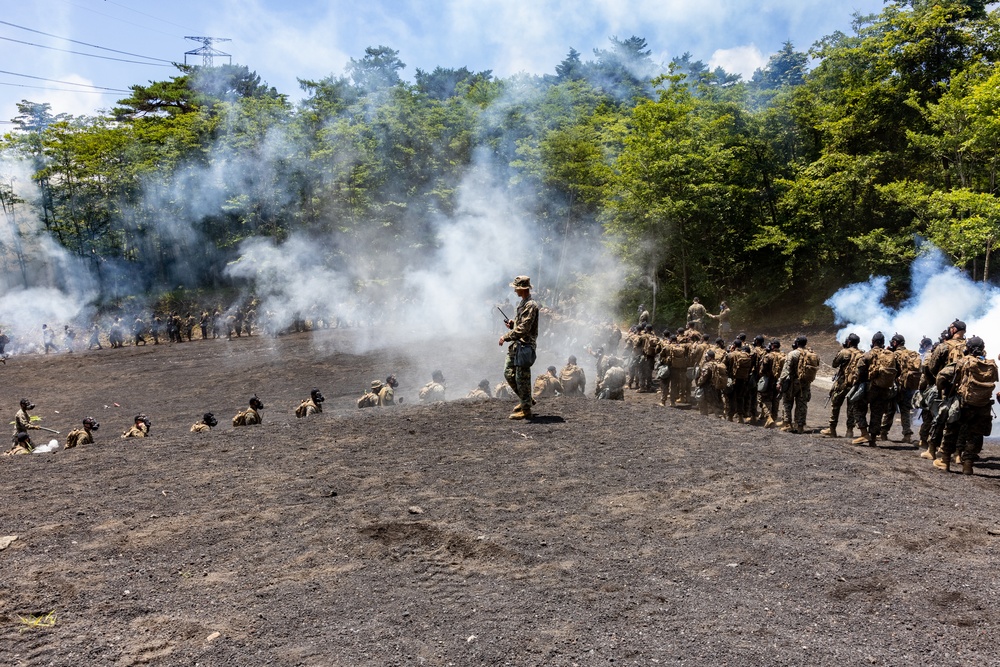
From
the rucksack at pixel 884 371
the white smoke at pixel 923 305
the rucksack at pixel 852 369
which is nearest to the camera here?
the rucksack at pixel 884 371

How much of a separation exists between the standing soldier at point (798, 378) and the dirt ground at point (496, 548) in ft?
6.00

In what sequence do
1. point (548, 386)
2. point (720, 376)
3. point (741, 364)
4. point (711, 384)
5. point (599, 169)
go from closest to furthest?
1. point (741, 364)
2. point (720, 376)
3. point (711, 384)
4. point (548, 386)
5. point (599, 169)

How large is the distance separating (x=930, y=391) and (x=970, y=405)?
161 cm

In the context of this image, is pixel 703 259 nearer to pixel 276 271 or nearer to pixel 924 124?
pixel 924 124

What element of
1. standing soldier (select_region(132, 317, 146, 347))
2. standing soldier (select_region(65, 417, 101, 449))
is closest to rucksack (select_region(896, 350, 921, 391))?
standing soldier (select_region(65, 417, 101, 449))

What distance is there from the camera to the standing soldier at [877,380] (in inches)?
407

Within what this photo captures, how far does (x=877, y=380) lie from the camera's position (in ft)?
34.0

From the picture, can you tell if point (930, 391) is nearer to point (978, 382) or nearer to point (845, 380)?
point (845, 380)

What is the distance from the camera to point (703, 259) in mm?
30594

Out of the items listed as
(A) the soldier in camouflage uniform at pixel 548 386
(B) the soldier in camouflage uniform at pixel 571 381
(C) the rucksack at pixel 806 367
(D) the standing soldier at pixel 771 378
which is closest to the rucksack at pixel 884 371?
(C) the rucksack at pixel 806 367

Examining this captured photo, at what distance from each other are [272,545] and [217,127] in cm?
4490

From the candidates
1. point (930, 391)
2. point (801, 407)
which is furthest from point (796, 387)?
point (930, 391)

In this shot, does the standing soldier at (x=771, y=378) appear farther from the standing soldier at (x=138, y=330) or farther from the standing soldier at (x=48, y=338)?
the standing soldier at (x=48, y=338)

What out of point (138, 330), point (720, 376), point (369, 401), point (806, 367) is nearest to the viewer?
point (806, 367)
